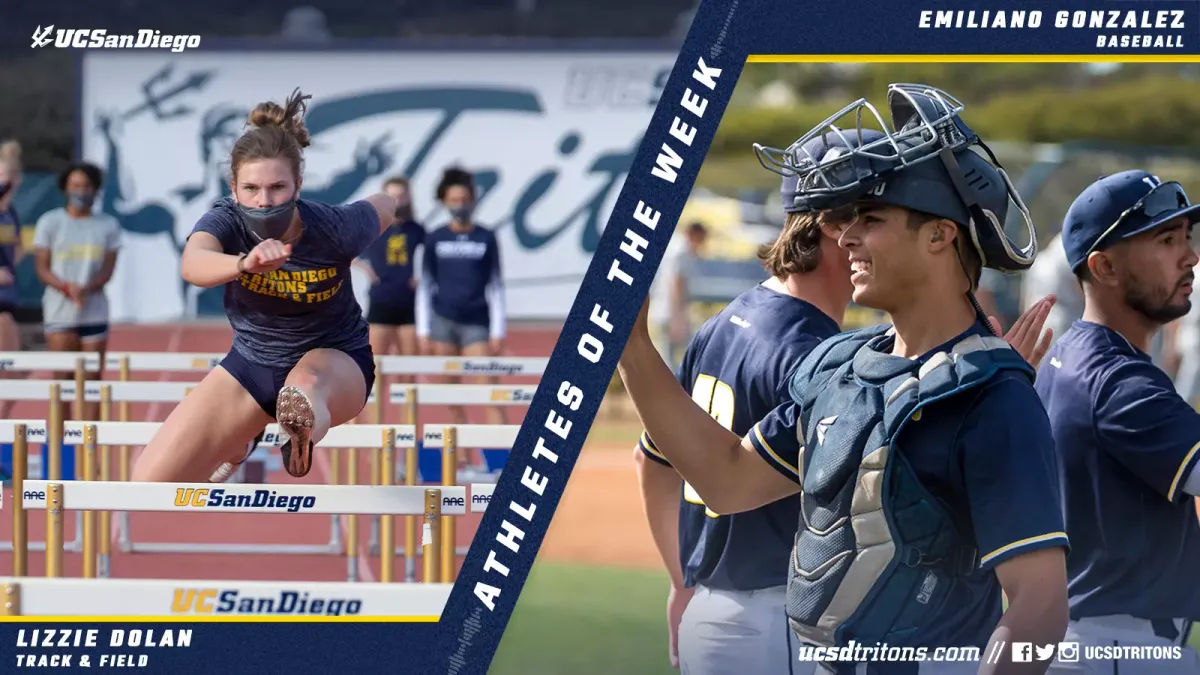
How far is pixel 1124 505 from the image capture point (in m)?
2.67

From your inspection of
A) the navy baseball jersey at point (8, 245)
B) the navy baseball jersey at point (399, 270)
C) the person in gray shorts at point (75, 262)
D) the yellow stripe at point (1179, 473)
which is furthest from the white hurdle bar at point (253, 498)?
the navy baseball jersey at point (399, 270)

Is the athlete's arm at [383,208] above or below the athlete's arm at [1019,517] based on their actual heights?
above

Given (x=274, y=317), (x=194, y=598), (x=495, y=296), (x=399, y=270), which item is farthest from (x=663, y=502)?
(x=399, y=270)

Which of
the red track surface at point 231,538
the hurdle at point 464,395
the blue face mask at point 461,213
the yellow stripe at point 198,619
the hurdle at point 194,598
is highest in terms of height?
the blue face mask at point 461,213

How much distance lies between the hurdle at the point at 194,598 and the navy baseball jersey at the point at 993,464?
102 centimetres

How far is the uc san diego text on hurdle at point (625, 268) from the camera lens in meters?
2.33

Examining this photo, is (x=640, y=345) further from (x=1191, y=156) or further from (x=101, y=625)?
(x=1191, y=156)

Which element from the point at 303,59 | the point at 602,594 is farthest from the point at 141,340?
the point at 602,594

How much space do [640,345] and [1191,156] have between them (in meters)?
6.76

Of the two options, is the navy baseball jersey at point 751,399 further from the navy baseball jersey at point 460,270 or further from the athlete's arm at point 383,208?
the navy baseball jersey at point 460,270

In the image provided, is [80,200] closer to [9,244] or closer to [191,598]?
[9,244]

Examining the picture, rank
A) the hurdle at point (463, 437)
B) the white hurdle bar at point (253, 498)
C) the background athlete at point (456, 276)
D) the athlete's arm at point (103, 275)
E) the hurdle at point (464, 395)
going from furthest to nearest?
the background athlete at point (456, 276) → the athlete's arm at point (103, 275) → the hurdle at point (464, 395) → the hurdle at point (463, 437) → the white hurdle bar at point (253, 498)

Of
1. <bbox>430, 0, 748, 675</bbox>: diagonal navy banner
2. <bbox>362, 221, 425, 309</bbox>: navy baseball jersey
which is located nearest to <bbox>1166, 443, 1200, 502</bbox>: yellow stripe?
<bbox>430, 0, 748, 675</bbox>: diagonal navy banner

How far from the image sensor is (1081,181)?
725cm
